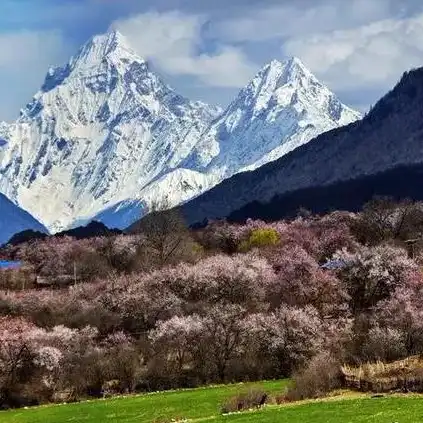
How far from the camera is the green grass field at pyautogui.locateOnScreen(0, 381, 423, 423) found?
94.2 feet

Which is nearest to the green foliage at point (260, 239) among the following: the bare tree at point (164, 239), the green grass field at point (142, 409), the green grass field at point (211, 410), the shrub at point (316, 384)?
the bare tree at point (164, 239)

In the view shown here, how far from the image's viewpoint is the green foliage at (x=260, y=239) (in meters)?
133

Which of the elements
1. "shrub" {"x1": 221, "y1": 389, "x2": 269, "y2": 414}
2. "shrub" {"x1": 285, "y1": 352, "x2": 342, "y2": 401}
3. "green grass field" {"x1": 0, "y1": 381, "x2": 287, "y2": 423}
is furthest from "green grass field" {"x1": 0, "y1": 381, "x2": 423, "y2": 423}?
"shrub" {"x1": 285, "y1": 352, "x2": 342, "y2": 401}

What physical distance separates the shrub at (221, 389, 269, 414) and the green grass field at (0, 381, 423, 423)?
75 centimetres

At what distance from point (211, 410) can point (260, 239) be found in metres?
94.3

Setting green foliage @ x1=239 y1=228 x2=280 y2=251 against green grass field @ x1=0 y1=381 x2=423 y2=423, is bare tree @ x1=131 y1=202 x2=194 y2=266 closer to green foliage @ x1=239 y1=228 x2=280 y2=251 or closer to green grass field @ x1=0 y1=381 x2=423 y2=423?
green foliage @ x1=239 y1=228 x2=280 y2=251

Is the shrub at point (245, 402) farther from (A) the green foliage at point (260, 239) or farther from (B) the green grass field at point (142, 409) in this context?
(A) the green foliage at point (260, 239)

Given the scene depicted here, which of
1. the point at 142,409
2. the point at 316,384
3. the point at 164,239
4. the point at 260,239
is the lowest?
the point at 142,409

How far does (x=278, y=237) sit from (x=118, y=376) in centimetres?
7879

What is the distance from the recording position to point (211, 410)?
40531 mm

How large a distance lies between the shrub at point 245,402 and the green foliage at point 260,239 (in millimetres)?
90235

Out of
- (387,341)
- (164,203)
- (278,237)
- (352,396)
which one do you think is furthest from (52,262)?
(352,396)

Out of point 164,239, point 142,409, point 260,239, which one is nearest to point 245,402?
point 142,409

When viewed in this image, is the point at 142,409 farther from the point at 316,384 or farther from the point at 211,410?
the point at 316,384
